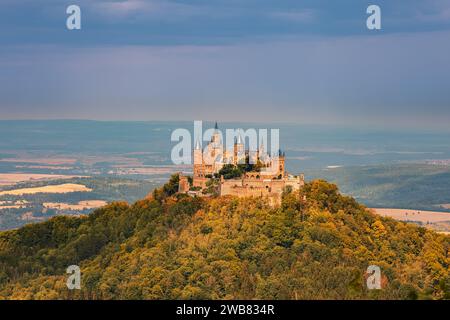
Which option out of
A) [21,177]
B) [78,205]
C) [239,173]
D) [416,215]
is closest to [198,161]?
[239,173]

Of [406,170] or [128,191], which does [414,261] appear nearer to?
[128,191]

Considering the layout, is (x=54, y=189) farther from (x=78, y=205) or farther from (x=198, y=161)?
(x=198, y=161)

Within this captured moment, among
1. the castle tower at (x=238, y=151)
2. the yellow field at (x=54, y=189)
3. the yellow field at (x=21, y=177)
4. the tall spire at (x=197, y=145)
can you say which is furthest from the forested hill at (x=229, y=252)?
the yellow field at (x=21, y=177)

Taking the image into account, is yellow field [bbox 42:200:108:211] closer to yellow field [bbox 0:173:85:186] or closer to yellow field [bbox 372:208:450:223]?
yellow field [bbox 0:173:85:186]

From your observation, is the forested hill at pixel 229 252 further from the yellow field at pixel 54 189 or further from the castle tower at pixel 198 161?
the yellow field at pixel 54 189

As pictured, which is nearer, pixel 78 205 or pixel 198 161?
pixel 198 161

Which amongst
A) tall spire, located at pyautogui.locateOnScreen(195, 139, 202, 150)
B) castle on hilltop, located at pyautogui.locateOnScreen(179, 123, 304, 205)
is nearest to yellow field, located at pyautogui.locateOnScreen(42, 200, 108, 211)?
tall spire, located at pyautogui.locateOnScreen(195, 139, 202, 150)
